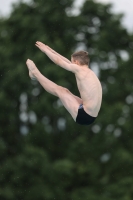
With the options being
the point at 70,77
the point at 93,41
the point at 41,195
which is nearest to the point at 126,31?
the point at 93,41

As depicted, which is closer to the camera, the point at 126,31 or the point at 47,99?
the point at 47,99

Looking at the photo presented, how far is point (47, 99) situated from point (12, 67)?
5.27 ft

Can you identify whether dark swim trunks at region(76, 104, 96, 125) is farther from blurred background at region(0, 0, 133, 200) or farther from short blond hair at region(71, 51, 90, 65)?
blurred background at region(0, 0, 133, 200)

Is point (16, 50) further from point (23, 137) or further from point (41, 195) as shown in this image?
point (41, 195)

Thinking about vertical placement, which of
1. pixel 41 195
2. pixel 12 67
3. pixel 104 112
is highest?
pixel 12 67

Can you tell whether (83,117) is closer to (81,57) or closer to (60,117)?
(81,57)

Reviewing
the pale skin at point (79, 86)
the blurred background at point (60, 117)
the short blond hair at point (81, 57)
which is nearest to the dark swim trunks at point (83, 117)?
the pale skin at point (79, 86)

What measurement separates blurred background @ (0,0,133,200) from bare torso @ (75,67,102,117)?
1205 cm

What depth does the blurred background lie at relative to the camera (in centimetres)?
2156

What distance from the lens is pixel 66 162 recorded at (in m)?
21.3

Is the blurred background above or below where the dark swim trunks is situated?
above

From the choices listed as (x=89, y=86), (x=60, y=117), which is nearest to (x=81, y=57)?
(x=89, y=86)

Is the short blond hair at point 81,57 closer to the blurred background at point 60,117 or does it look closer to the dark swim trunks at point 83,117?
the dark swim trunks at point 83,117

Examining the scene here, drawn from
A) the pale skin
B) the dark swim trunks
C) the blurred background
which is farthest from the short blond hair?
the blurred background
